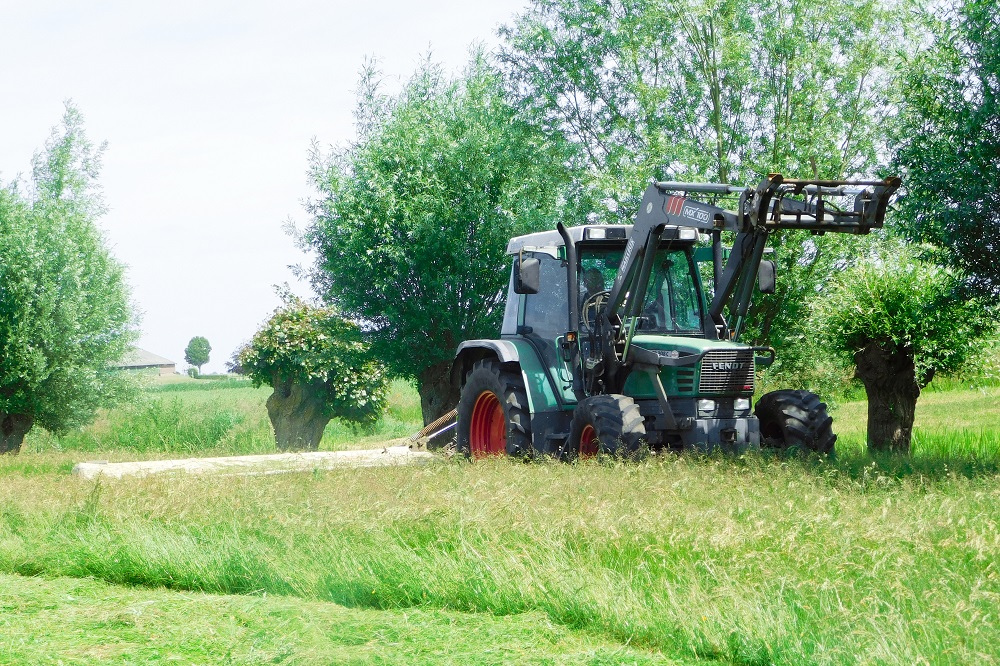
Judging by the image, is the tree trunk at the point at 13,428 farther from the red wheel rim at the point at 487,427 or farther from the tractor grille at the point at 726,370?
the tractor grille at the point at 726,370

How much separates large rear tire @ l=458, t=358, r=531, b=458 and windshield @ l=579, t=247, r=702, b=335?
1056 mm

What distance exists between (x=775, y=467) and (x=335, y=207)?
35.2 feet

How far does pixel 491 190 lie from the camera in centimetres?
1706

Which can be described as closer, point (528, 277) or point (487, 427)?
point (528, 277)

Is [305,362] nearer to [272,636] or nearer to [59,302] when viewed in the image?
[59,302]

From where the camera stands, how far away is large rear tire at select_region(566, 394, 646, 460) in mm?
8602

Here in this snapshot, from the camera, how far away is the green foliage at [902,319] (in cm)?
1244

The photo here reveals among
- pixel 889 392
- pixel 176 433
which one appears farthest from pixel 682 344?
pixel 176 433

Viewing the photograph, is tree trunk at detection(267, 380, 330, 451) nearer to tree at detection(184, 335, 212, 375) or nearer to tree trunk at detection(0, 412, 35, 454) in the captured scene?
tree trunk at detection(0, 412, 35, 454)

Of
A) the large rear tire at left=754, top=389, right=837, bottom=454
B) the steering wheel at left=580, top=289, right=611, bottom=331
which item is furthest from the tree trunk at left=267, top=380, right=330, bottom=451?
the large rear tire at left=754, top=389, right=837, bottom=454

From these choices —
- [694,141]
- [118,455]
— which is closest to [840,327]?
[694,141]

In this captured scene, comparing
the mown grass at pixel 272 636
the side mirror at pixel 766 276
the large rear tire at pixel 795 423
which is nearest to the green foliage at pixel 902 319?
the large rear tire at pixel 795 423

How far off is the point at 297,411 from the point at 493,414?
12583 mm

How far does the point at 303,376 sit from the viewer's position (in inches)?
886
